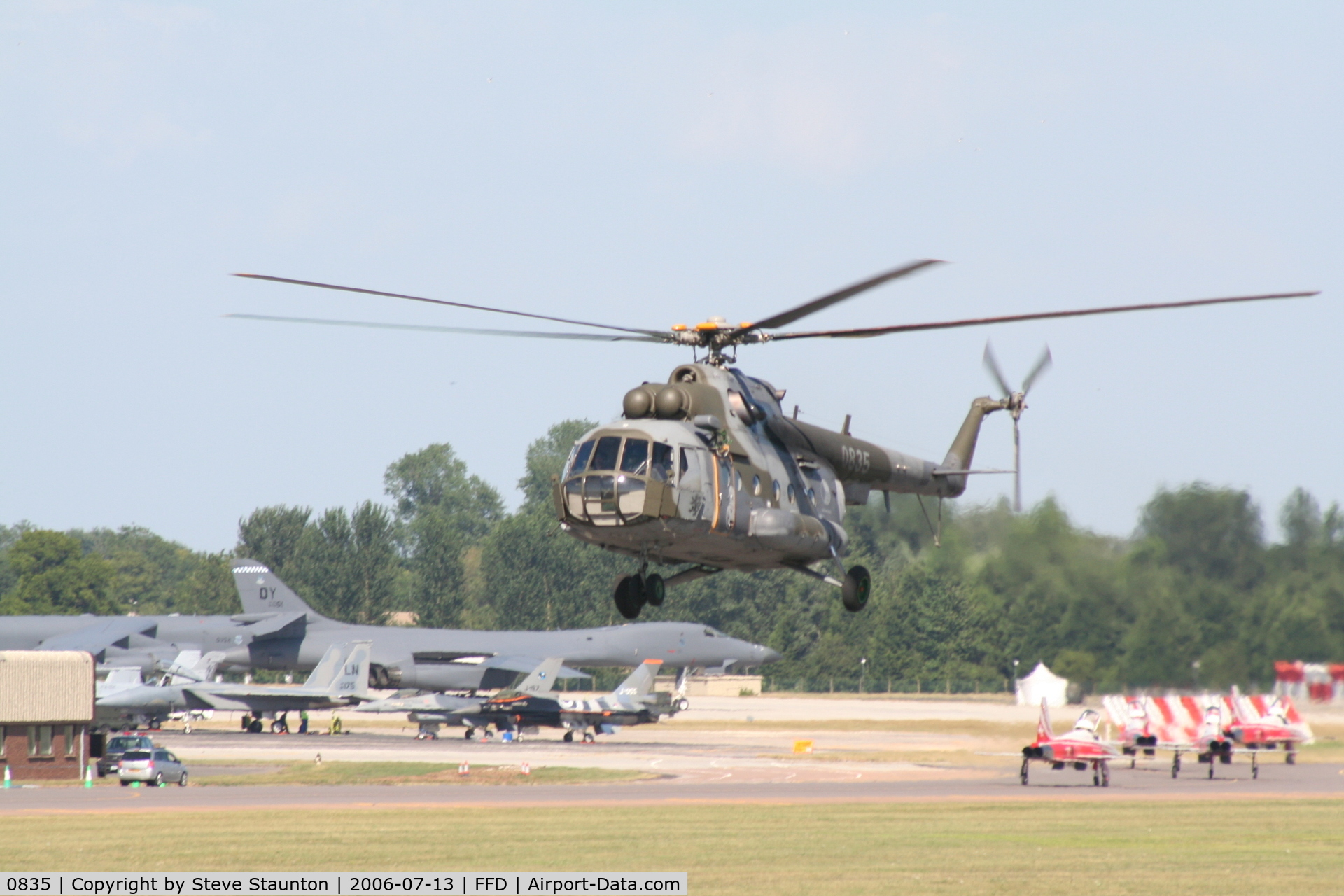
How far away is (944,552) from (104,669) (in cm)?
5116

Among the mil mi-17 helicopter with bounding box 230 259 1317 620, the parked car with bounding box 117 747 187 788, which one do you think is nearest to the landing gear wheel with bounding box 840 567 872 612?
the mil mi-17 helicopter with bounding box 230 259 1317 620

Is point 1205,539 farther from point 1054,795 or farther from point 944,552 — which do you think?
point 1054,795

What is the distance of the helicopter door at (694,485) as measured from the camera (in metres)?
20.1

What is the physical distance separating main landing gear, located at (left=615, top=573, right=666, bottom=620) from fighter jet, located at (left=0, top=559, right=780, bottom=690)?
59705mm

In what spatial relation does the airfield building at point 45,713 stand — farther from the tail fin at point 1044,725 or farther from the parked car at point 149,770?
the tail fin at point 1044,725

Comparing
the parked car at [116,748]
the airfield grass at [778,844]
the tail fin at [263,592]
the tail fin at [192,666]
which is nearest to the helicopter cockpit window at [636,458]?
the airfield grass at [778,844]

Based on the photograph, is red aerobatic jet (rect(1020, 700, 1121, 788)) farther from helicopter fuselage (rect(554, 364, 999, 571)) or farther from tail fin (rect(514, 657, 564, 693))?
helicopter fuselage (rect(554, 364, 999, 571))

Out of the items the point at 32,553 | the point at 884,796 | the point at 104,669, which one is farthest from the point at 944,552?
the point at 32,553

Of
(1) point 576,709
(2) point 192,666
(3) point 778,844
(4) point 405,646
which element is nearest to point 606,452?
(3) point 778,844

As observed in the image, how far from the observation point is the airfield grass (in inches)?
1208

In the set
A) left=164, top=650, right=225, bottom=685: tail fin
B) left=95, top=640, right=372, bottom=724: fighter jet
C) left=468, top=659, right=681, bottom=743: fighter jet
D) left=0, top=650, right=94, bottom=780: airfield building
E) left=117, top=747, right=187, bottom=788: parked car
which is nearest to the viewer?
left=117, top=747, right=187, bottom=788: parked car

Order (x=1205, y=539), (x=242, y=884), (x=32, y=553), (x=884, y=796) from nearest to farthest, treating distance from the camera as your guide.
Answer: (x=242, y=884)
(x=1205, y=539)
(x=884, y=796)
(x=32, y=553)

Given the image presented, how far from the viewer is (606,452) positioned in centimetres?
2031

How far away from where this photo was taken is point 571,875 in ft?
99.5
